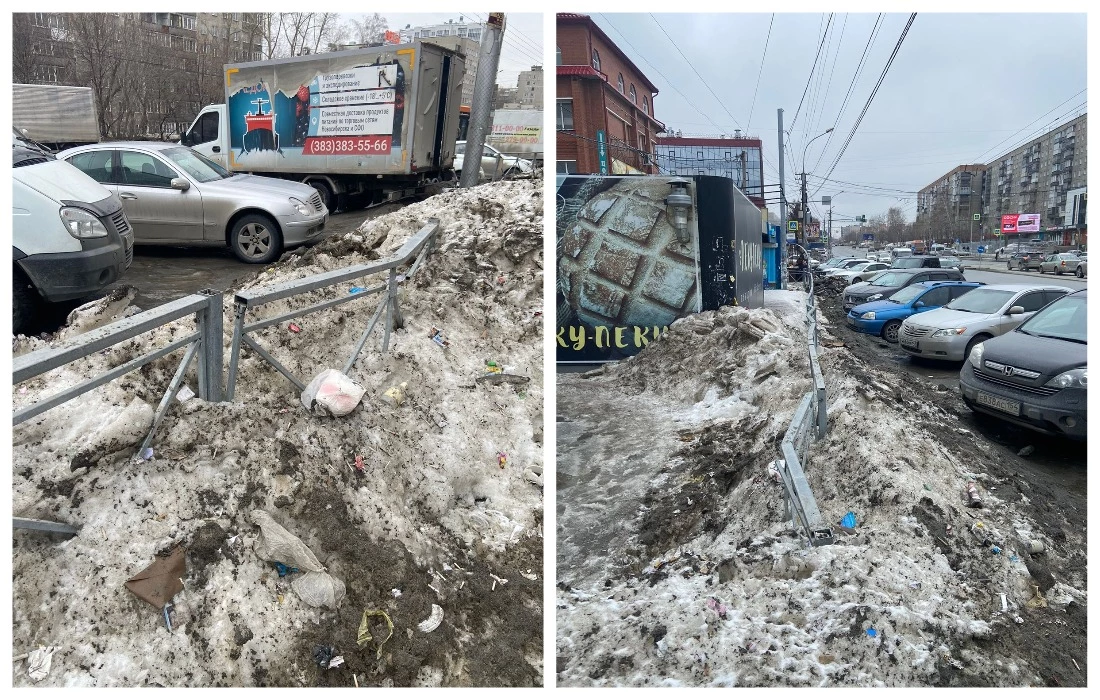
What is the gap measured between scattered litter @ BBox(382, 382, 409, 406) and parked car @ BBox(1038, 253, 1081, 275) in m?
37.7

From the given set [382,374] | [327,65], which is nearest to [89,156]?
[327,65]

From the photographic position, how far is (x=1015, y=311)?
409 inches

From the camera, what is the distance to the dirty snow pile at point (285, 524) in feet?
8.68

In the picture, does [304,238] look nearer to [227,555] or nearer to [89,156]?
[89,156]

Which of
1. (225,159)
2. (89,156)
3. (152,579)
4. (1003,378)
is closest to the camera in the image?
(152,579)

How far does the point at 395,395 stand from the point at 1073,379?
5.77 m

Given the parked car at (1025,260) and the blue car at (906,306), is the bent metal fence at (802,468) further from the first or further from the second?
the parked car at (1025,260)

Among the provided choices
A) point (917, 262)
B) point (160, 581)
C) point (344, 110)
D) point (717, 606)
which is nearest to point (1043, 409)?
point (717, 606)

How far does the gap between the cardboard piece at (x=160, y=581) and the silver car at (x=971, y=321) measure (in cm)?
1108

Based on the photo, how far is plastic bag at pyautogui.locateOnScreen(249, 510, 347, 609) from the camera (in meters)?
2.90

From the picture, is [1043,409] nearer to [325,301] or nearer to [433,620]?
[433,620]

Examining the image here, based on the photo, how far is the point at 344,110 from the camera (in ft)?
39.3

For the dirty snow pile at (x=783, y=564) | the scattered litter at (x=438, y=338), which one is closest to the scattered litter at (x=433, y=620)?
the dirty snow pile at (x=783, y=564)

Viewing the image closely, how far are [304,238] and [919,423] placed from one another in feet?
22.6
